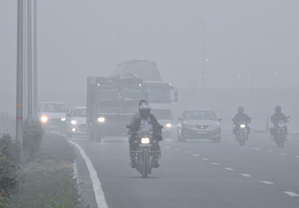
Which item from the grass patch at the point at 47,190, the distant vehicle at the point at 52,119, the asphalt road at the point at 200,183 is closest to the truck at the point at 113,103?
the asphalt road at the point at 200,183

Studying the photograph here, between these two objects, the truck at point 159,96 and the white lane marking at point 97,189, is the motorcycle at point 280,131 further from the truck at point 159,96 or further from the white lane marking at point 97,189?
the white lane marking at point 97,189

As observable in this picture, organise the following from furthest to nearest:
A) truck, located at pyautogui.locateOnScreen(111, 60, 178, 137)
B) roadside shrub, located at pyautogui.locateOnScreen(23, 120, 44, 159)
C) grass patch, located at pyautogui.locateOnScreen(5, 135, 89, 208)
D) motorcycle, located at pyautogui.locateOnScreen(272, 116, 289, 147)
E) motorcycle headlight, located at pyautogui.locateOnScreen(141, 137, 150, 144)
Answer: truck, located at pyautogui.locateOnScreen(111, 60, 178, 137)
motorcycle, located at pyautogui.locateOnScreen(272, 116, 289, 147)
roadside shrub, located at pyautogui.locateOnScreen(23, 120, 44, 159)
motorcycle headlight, located at pyautogui.locateOnScreen(141, 137, 150, 144)
grass patch, located at pyautogui.locateOnScreen(5, 135, 89, 208)

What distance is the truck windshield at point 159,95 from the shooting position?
45188 mm

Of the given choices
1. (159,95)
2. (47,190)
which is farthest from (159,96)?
(47,190)

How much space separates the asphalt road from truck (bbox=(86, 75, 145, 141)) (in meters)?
12.6

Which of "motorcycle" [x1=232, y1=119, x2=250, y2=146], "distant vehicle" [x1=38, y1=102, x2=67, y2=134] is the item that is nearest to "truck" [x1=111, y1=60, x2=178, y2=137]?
"distant vehicle" [x1=38, y1=102, x2=67, y2=134]

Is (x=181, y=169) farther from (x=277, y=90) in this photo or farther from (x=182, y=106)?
(x=182, y=106)

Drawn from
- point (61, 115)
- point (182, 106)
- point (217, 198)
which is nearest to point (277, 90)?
point (182, 106)

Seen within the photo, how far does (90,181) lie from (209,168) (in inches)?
192

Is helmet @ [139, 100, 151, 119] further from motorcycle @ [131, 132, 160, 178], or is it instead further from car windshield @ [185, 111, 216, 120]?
car windshield @ [185, 111, 216, 120]

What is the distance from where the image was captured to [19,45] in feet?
52.9

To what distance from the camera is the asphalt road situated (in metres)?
11.2

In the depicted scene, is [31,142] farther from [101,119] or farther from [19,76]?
[101,119]

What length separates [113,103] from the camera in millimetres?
34781
